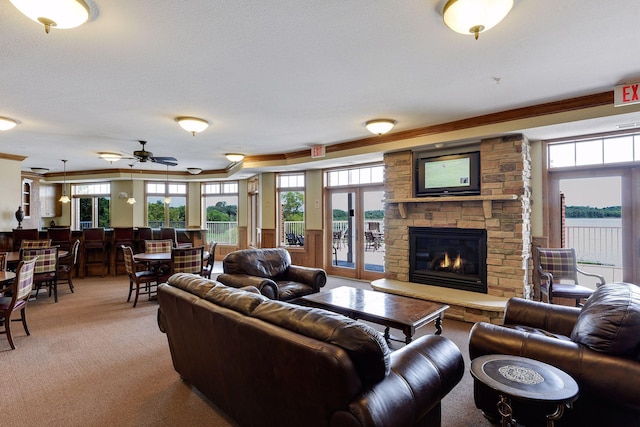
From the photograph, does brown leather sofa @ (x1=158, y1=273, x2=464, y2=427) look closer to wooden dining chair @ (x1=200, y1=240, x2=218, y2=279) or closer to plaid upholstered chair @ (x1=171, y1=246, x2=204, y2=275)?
plaid upholstered chair @ (x1=171, y1=246, x2=204, y2=275)

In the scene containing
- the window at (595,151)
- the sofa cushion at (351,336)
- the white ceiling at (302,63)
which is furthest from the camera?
the window at (595,151)

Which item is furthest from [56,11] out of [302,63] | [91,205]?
[91,205]

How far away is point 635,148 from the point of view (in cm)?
405

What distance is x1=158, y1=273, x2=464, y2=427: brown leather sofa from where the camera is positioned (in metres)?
1.32

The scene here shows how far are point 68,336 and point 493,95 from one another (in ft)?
18.3

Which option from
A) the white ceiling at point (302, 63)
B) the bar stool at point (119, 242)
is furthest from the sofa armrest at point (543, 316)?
the bar stool at point (119, 242)

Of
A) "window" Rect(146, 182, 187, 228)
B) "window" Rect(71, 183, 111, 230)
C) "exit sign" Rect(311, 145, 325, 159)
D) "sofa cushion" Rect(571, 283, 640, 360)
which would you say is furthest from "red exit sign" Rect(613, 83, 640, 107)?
"window" Rect(71, 183, 111, 230)

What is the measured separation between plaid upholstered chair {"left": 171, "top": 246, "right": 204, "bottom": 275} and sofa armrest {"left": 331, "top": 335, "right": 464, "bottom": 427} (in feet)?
13.4

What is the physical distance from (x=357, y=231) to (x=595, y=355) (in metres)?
5.07

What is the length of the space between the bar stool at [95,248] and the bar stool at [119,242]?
15cm

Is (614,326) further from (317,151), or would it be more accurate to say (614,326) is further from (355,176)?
(355,176)

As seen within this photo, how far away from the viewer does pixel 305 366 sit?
1399 millimetres

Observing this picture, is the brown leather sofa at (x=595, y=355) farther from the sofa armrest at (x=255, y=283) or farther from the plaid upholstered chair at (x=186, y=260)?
the plaid upholstered chair at (x=186, y=260)

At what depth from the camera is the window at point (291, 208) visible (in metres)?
7.66
